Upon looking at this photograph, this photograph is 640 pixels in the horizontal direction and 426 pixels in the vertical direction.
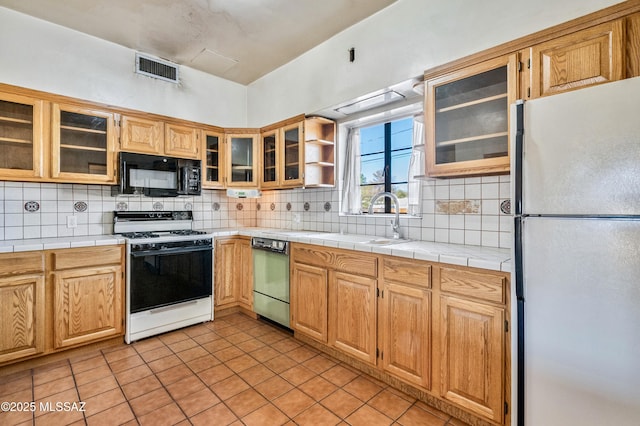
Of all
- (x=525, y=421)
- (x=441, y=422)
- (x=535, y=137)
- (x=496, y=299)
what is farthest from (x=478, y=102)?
(x=441, y=422)

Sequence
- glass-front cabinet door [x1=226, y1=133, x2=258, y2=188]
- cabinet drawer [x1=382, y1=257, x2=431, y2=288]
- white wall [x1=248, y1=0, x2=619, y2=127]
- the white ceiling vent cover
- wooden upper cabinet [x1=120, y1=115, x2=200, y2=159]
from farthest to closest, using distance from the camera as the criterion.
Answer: glass-front cabinet door [x1=226, y1=133, x2=258, y2=188]
the white ceiling vent cover
wooden upper cabinet [x1=120, y1=115, x2=200, y2=159]
cabinet drawer [x1=382, y1=257, x2=431, y2=288]
white wall [x1=248, y1=0, x2=619, y2=127]

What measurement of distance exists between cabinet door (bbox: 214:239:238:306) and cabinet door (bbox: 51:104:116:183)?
4.03 ft

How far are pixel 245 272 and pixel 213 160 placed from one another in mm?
1369

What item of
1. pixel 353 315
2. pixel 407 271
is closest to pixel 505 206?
pixel 407 271

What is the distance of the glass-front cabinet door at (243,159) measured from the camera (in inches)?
147

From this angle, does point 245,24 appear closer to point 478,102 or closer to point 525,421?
point 478,102

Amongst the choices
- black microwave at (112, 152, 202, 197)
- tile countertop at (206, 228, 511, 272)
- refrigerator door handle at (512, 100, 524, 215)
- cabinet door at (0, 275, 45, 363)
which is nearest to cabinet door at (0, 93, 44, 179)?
black microwave at (112, 152, 202, 197)

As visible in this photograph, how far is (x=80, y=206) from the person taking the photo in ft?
9.74

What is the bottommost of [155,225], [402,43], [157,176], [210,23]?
[155,225]

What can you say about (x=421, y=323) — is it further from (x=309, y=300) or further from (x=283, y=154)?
(x=283, y=154)

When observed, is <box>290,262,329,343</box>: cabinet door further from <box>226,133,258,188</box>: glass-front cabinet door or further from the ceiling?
the ceiling

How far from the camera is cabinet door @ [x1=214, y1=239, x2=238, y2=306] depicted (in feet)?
Answer: 11.0

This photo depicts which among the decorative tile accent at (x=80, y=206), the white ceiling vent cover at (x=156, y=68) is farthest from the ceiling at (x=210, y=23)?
the decorative tile accent at (x=80, y=206)

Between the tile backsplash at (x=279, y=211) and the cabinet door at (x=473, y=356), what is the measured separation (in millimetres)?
609
